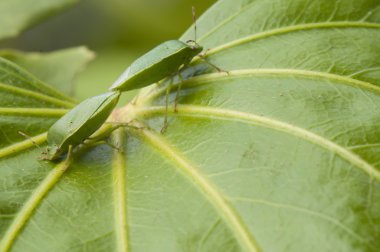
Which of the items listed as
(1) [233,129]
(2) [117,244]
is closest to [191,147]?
(1) [233,129]

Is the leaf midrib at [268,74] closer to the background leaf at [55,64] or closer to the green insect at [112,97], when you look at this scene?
the green insect at [112,97]

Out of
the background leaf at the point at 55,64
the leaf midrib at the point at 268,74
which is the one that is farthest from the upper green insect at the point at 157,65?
the background leaf at the point at 55,64

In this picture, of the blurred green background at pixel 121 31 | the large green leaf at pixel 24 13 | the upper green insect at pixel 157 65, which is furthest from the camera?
the blurred green background at pixel 121 31

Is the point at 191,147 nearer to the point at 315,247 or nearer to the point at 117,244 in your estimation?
the point at 117,244

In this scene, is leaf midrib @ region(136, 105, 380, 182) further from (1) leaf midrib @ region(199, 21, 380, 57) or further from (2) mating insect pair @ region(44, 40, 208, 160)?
(1) leaf midrib @ region(199, 21, 380, 57)

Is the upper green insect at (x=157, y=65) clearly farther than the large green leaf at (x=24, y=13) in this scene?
No

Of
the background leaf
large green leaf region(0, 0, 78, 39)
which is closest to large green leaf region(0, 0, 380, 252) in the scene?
the background leaf

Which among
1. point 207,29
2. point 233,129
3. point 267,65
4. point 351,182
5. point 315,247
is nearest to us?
point 315,247
